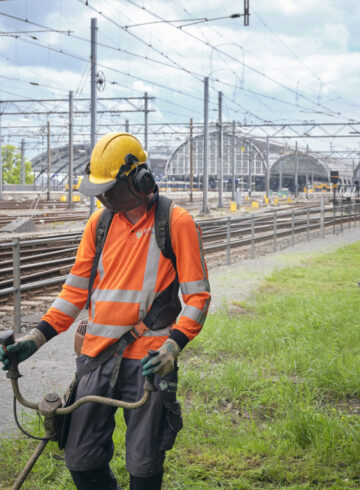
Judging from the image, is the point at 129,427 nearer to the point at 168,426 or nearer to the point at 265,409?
the point at 168,426

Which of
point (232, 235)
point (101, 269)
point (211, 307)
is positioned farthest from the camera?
point (232, 235)

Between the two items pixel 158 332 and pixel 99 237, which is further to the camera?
pixel 99 237

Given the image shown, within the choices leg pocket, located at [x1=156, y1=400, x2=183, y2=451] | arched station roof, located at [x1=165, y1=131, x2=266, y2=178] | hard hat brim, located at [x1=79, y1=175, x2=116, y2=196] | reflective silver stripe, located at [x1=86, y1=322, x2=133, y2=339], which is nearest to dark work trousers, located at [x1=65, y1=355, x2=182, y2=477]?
leg pocket, located at [x1=156, y1=400, x2=183, y2=451]

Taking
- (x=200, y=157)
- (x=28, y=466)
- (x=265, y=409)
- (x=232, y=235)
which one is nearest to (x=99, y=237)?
(x=28, y=466)

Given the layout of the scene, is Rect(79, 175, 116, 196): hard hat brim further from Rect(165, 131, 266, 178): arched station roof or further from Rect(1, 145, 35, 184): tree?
Rect(165, 131, 266, 178): arched station roof

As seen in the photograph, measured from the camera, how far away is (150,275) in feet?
8.69

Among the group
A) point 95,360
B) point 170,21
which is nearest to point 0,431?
point 95,360

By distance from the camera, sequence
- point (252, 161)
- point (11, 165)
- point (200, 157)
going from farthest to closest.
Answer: point (252, 161) → point (200, 157) → point (11, 165)

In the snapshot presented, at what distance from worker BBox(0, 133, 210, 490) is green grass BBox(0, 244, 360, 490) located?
0.94 m

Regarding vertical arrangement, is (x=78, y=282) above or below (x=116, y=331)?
above

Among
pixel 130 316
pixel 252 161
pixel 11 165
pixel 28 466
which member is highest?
pixel 252 161

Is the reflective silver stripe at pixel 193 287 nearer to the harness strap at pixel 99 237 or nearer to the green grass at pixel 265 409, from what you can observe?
the harness strap at pixel 99 237

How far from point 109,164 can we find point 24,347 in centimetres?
89

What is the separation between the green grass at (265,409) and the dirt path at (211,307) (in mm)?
982
